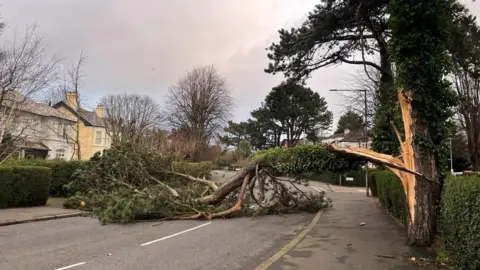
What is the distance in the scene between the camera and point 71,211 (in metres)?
17.5

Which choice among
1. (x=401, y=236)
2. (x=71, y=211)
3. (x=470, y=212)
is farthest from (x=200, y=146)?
(x=470, y=212)

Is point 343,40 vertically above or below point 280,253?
above

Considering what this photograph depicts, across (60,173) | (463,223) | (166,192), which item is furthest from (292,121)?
(463,223)

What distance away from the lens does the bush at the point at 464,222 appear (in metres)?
5.72

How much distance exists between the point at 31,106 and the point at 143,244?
23.7 m

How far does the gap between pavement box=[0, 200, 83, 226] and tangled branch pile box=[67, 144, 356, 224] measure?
2.71 feet

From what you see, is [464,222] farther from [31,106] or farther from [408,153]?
[31,106]

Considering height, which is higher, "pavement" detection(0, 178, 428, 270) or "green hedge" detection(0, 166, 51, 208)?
"green hedge" detection(0, 166, 51, 208)

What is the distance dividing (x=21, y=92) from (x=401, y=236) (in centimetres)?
1998

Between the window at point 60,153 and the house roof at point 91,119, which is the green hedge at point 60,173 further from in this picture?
the house roof at point 91,119

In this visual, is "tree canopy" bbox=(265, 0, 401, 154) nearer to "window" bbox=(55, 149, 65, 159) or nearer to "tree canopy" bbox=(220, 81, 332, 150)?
"window" bbox=(55, 149, 65, 159)

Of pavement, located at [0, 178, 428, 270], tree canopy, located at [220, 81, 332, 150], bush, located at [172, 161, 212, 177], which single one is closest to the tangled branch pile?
pavement, located at [0, 178, 428, 270]

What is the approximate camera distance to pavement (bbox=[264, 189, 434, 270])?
8.26m

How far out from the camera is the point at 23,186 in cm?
1795
